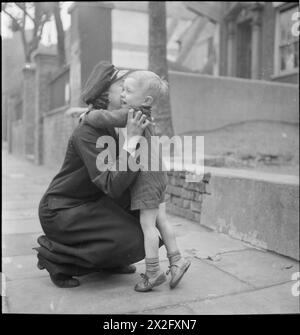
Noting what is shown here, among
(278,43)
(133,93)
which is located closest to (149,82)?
(133,93)

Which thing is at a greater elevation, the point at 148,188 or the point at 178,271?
the point at 148,188

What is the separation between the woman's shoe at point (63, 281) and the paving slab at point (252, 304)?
2.17 feet

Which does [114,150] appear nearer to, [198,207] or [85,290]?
[85,290]

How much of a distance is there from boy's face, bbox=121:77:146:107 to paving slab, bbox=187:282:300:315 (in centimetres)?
102

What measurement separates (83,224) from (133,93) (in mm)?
764

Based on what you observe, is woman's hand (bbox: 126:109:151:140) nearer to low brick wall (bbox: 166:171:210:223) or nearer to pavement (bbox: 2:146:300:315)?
pavement (bbox: 2:146:300:315)

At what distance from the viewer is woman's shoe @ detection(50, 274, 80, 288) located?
2362mm

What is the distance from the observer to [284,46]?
459 inches

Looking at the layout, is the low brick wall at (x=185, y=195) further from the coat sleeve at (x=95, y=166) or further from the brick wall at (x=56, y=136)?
the brick wall at (x=56, y=136)

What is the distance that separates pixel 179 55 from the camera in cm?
1574

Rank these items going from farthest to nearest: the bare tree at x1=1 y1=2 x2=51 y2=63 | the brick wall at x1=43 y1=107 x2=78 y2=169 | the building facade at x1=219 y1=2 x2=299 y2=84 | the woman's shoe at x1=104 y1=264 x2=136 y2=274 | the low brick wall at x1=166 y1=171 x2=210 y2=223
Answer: the building facade at x1=219 y1=2 x2=299 y2=84
the brick wall at x1=43 y1=107 x2=78 y2=169
the low brick wall at x1=166 y1=171 x2=210 y2=223
the bare tree at x1=1 y1=2 x2=51 y2=63
the woman's shoe at x1=104 y1=264 x2=136 y2=274

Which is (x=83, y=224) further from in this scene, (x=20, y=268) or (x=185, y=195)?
(x=185, y=195)

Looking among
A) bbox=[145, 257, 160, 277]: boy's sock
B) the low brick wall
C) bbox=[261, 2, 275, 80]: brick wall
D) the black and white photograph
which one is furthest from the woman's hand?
bbox=[261, 2, 275, 80]: brick wall
